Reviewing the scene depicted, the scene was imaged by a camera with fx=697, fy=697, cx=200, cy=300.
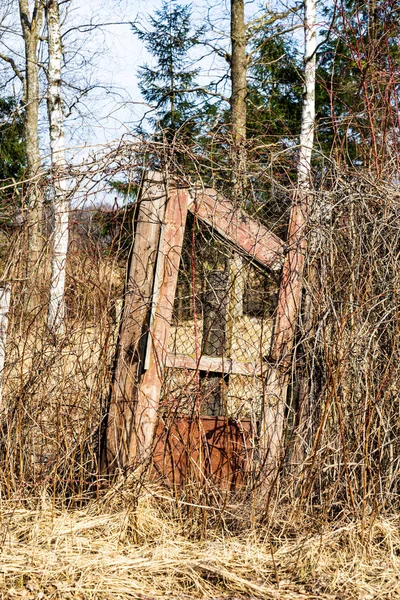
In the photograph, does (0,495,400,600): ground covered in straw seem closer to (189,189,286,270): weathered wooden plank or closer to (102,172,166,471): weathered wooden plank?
(102,172,166,471): weathered wooden plank

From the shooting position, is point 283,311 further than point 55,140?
No

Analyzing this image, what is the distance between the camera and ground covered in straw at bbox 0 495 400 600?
3801 mm

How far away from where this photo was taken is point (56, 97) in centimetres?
1037

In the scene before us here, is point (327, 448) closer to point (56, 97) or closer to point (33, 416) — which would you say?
point (33, 416)

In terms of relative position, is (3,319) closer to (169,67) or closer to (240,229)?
(240,229)

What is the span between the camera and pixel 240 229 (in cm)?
480

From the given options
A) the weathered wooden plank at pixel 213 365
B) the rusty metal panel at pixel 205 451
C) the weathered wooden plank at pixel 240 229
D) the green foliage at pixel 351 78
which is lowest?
the rusty metal panel at pixel 205 451

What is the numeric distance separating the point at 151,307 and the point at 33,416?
3.40 ft

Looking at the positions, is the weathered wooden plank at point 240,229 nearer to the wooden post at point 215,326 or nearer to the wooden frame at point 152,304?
the wooden frame at point 152,304

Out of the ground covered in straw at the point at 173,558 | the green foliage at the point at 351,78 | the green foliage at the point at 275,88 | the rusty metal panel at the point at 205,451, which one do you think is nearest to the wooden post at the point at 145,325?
the rusty metal panel at the point at 205,451

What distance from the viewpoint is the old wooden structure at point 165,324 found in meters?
4.54

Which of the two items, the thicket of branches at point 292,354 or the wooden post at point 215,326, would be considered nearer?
the thicket of branches at point 292,354

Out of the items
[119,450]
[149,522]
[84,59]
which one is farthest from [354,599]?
[84,59]

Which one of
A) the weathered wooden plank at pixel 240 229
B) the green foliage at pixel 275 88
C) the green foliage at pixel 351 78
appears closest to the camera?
the weathered wooden plank at pixel 240 229
